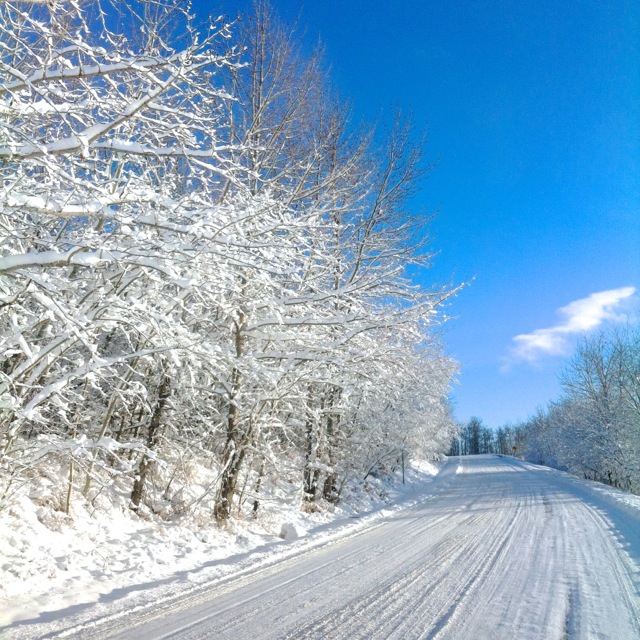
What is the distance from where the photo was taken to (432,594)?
448 cm

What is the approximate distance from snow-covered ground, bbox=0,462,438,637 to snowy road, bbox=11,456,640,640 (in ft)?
2.25

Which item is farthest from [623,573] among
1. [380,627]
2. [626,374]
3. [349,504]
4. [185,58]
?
[626,374]

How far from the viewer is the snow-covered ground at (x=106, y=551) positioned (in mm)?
4344

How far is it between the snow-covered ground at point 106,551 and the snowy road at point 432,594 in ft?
2.25

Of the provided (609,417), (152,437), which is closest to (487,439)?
(609,417)

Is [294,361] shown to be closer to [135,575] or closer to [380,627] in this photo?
[135,575]

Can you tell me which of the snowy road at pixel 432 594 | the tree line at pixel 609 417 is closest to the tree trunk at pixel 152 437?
the snowy road at pixel 432 594

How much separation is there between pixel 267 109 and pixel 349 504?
11.2 meters

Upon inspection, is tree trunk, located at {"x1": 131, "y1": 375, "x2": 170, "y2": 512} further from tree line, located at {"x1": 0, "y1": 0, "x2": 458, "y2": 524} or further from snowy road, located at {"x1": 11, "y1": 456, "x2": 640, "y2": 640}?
snowy road, located at {"x1": 11, "y1": 456, "x2": 640, "y2": 640}

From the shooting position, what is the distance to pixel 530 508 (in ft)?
40.3

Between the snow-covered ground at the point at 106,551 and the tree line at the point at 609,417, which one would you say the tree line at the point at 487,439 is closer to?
the tree line at the point at 609,417

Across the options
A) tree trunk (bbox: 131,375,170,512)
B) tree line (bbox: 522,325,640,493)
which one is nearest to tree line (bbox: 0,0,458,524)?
tree trunk (bbox: 131,375,170,512)

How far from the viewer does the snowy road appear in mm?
3570

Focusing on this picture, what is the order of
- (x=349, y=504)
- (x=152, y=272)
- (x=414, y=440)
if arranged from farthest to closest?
(x=414, y=440), (x=349, y=504), (x=152, y=272)
